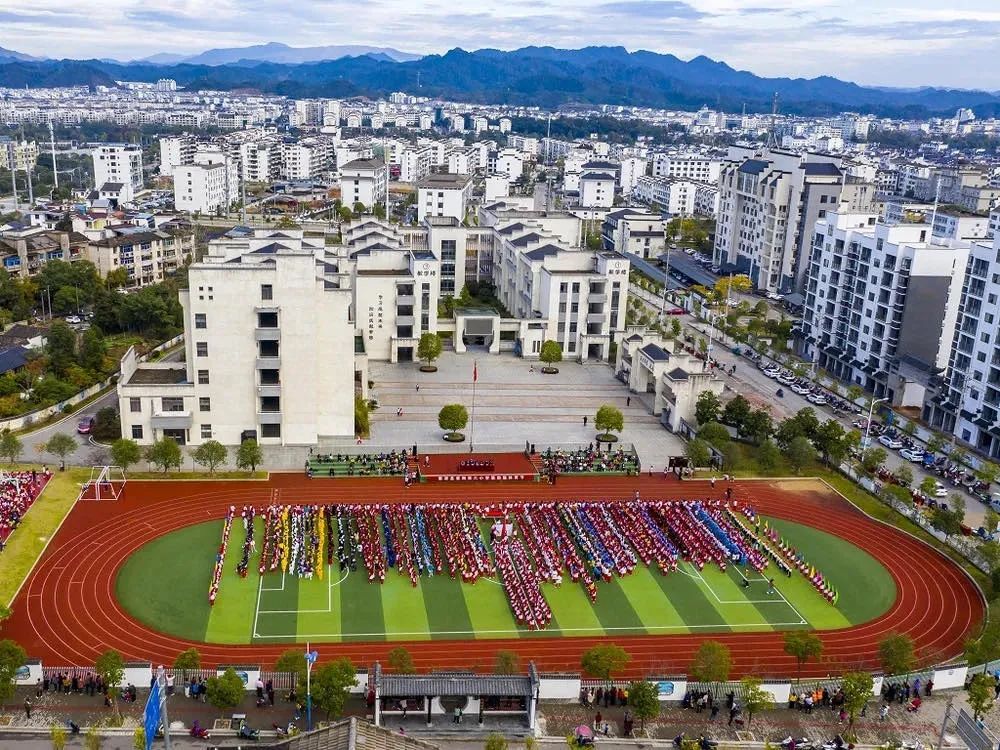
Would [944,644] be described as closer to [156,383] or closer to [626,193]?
[156,383]

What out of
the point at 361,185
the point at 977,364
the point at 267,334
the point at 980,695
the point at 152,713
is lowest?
the point at 980,695

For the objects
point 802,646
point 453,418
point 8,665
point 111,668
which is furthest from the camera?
point 453,418

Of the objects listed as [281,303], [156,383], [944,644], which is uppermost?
[281,303]

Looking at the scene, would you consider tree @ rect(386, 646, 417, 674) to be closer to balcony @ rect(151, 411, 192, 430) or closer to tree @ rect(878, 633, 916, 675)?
tree @ rect(878, 633, 916, 675)

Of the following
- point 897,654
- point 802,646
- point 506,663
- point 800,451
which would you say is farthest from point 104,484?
point 800,451

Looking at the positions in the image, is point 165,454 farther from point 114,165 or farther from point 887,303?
point 114,165

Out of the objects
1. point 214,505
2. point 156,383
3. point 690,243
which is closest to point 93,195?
point 690,243
